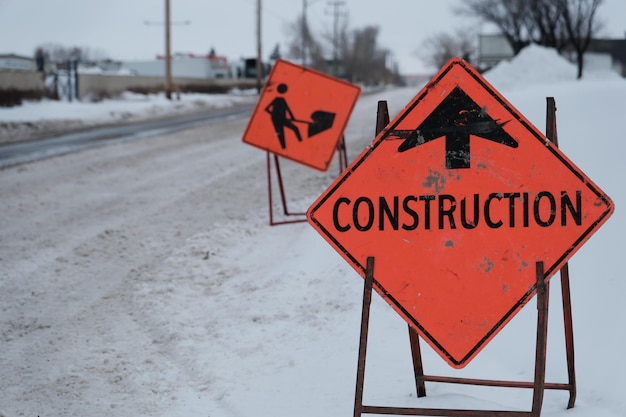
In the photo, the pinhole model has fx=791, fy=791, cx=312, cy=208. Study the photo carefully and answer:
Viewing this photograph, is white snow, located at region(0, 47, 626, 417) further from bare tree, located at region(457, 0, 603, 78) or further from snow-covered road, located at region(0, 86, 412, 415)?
bare tree, located at region(457, 0, 603, 78)

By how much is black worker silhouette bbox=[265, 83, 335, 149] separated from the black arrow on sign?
5.26 meters

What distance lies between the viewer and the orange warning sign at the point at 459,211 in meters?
3.55

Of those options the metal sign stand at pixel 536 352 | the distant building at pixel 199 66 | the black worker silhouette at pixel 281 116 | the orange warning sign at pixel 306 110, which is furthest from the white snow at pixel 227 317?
the distant building at pixel 199 66

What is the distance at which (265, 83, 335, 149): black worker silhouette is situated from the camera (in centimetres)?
880

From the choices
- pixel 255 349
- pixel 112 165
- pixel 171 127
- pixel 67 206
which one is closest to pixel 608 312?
pixel 255 349

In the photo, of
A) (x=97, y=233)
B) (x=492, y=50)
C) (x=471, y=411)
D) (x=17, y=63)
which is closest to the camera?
(x=471, y=411)

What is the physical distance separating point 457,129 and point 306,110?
533 cm

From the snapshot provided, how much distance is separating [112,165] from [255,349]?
360 inches

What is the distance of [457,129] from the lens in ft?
11.7

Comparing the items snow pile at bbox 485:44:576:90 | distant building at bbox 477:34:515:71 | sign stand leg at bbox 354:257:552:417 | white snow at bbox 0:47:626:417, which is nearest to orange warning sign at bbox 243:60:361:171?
white snow at bbox 0:47:626:417

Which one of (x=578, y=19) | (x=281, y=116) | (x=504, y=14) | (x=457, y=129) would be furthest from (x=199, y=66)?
(x=457, y=129)

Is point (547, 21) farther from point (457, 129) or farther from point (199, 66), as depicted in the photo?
point (457, 129)

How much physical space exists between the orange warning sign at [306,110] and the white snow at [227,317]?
0.89m

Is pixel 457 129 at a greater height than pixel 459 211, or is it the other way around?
pixel 457 129
